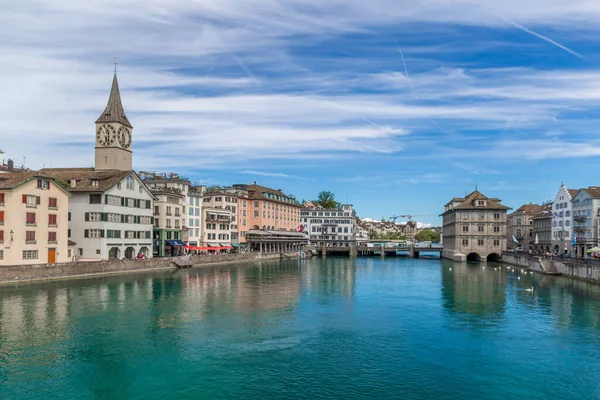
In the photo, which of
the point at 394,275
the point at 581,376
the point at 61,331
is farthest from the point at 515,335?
the point at 394,275

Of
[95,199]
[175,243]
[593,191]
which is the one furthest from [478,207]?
[95,199]

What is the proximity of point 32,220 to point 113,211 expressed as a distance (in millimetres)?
15386

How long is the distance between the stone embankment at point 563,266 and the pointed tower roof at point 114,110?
78137 mm

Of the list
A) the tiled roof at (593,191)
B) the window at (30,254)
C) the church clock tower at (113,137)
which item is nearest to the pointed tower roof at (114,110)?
the church clock tower at (113,137)

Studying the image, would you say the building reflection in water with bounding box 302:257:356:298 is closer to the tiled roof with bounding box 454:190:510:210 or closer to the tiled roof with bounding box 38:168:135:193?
the tiled roof with bounding box 38:168:135:193

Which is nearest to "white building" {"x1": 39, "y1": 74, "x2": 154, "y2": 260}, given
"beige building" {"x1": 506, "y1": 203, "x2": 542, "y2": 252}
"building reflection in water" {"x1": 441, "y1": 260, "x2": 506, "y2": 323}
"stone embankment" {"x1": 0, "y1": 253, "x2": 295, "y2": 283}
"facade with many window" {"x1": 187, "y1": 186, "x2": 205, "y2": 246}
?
"stone embankment" {"x1": 0, "y1": 253, "x2": 295, "y2": 283}

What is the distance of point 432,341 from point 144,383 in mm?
19606

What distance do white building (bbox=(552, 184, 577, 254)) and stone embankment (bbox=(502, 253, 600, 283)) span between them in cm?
1629

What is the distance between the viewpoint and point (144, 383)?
26109mm

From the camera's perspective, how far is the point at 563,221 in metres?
119

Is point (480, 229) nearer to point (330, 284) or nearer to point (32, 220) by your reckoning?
point (330, 284)

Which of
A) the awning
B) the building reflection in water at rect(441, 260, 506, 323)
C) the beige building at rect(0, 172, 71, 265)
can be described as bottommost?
the building reflection in water at rect(441, 260, 506, 323)

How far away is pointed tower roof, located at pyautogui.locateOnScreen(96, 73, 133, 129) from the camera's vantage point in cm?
9044

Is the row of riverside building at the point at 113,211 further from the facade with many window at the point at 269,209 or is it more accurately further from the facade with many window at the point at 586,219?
the facade with many window at the point at 586,219
